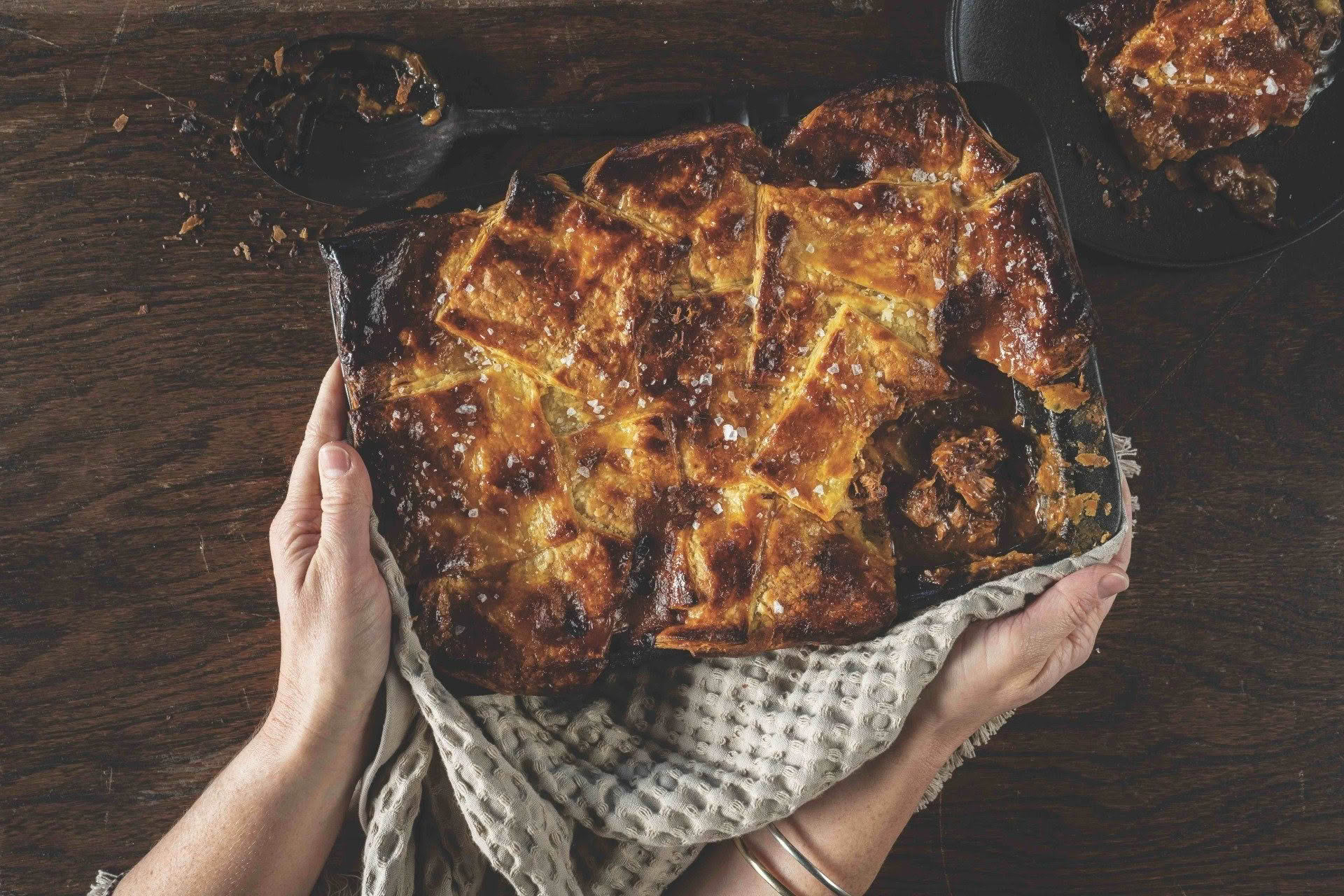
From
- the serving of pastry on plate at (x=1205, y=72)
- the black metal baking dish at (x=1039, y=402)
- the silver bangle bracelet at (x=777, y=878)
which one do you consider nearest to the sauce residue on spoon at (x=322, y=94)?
the black metal baking dish at (x=1039, y=402)

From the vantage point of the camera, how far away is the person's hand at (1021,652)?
64.9 inches

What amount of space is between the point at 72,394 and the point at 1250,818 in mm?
2924

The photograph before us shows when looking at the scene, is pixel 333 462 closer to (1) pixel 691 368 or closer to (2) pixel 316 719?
(2) pixel 316 719

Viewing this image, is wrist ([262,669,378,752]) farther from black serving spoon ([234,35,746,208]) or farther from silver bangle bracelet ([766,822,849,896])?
black serving spoon ([234,35,746,208])

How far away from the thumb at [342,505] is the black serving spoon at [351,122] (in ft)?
2.18

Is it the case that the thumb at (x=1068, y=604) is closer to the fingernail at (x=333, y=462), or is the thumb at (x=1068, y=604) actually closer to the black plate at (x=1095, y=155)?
the black plate at (x=1095, y=155)

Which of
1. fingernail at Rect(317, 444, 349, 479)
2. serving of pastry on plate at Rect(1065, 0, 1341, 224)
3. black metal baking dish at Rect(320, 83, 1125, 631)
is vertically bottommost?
fingernail at Rect(317, 444, 349, 479)

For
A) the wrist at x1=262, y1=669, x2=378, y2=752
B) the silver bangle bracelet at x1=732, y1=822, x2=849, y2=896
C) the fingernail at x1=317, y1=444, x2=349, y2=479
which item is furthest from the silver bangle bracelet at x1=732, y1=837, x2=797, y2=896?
the fingernail at x1=317, y1=444, x2=349, y2=479

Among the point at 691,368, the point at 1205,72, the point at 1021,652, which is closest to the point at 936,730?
the point at 1021,652

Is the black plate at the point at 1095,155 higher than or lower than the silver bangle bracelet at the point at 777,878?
higher

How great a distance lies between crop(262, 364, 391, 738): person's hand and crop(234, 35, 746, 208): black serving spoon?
49 centimetres

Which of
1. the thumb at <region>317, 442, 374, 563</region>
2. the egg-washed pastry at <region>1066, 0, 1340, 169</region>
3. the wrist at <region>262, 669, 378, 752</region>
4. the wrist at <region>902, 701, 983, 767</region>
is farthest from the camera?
the egg-washed pastry at <region>1066, 0, 1340, 169</region>

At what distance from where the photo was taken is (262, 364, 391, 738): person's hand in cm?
156

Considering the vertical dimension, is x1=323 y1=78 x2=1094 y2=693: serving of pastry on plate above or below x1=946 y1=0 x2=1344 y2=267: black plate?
below
